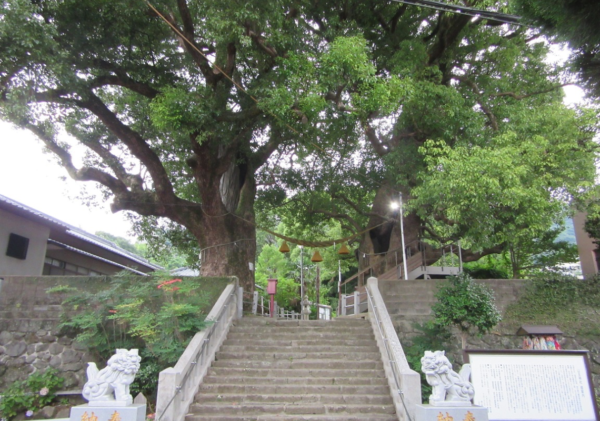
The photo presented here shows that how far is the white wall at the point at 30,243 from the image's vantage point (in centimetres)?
1193

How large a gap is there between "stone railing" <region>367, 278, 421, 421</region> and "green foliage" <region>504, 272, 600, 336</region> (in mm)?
3416

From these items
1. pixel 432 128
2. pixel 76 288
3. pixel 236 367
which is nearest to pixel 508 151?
pixel 432 128

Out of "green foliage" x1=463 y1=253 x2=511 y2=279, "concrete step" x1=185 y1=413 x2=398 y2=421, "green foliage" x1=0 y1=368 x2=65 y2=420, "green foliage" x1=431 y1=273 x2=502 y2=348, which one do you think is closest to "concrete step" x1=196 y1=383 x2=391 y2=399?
"concrete step" x1=185 y1=413 x2=398 y2=421

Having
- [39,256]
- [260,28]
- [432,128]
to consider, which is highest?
[260,28]

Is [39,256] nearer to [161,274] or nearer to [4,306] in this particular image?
[4,306]

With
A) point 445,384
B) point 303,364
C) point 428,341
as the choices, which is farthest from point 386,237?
point 445,384

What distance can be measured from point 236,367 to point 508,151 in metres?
7.64

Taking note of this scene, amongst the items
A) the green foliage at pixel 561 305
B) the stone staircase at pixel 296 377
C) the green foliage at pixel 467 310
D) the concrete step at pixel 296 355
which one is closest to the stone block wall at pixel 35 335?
the concrete step at pixel 296 355

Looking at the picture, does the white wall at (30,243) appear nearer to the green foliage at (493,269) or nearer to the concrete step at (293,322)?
the concrete step at (293,322)

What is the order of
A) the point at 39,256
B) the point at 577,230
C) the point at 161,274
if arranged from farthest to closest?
the point at 577,230, the point at 39,256, the point at 161,274

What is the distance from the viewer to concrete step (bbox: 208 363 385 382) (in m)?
7.74

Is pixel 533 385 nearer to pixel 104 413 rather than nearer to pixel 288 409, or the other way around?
pixel 288 409

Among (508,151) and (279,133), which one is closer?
(508,151)

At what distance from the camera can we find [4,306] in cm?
940
